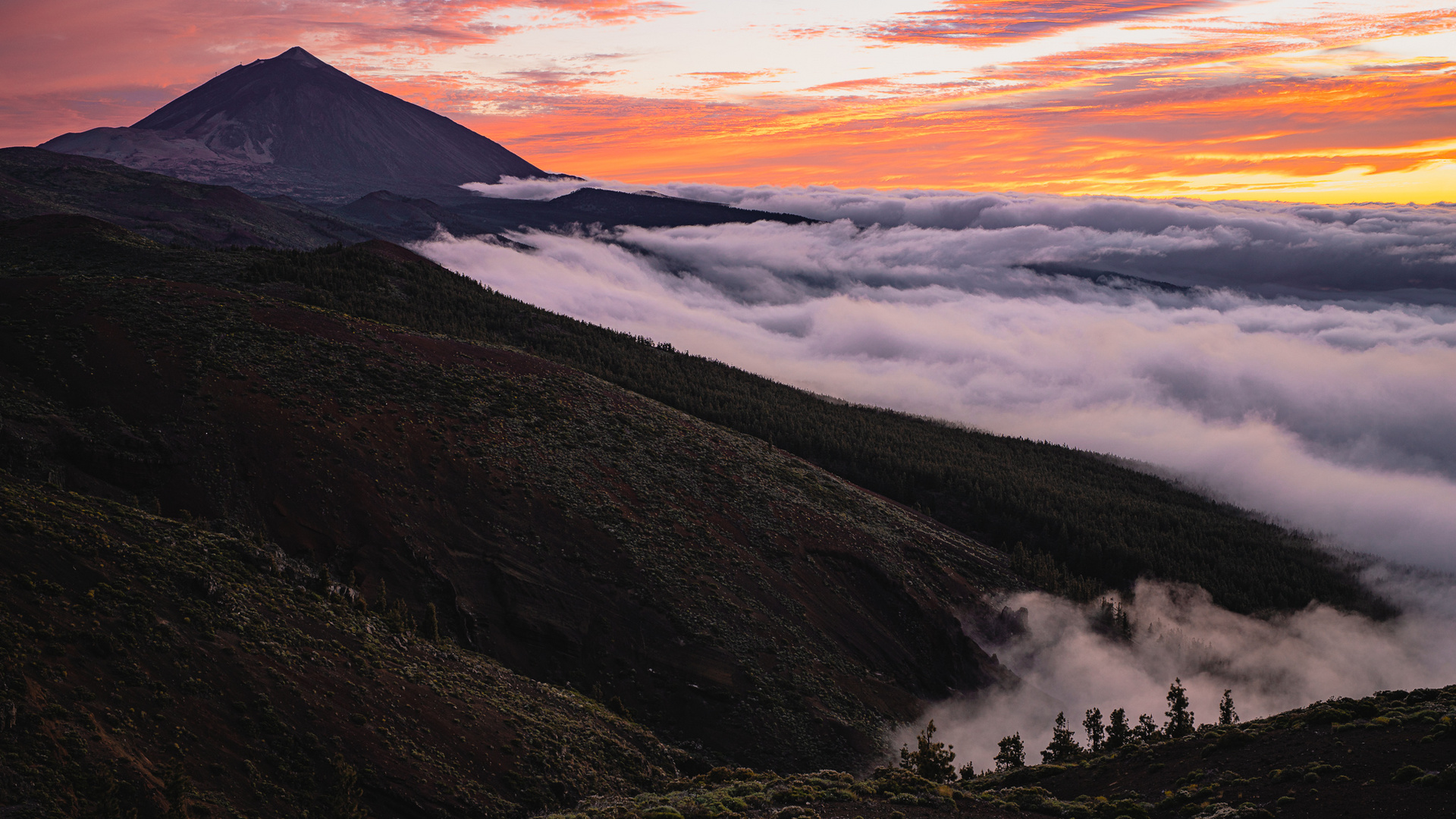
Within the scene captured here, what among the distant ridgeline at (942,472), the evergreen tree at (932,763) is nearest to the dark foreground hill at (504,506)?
the evergreen tree at (932,763)

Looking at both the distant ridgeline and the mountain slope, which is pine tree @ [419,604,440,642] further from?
the distant ridgeline

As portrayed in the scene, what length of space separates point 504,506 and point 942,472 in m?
77.0

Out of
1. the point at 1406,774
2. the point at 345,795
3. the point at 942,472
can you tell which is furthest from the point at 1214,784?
the point at 942,472

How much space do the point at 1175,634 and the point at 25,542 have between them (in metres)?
102

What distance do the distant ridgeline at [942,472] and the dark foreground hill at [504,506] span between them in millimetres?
28091

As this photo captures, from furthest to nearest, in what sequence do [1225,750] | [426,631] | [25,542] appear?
[426,631]
[1225,750]
[25,542]

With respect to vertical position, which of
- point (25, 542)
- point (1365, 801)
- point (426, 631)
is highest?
point (25, 542)

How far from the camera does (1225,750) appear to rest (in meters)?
31.2

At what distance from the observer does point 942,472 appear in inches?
4643

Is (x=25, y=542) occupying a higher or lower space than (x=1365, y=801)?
higher

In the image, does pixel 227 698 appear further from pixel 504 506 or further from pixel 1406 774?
pixel 1406 774

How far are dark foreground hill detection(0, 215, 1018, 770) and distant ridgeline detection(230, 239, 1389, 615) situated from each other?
1106 inches

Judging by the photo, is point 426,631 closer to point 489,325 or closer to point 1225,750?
point 1225,750

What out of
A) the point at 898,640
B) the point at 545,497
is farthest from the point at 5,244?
the point at 898,640
